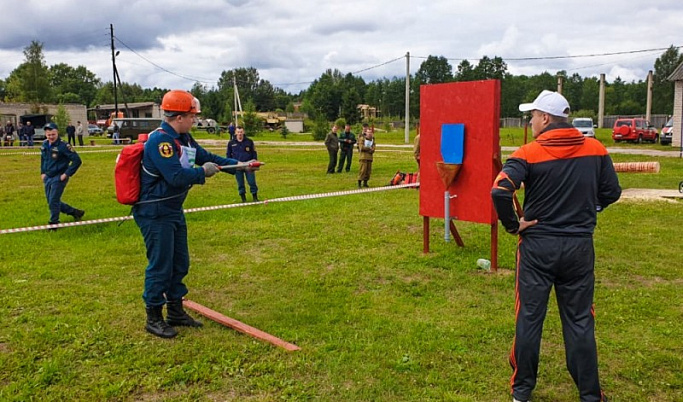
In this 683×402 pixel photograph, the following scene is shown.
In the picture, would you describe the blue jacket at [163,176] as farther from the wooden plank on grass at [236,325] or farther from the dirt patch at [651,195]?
the dirt patch at [651,195]

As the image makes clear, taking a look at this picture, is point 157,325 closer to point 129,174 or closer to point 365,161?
point 129,174

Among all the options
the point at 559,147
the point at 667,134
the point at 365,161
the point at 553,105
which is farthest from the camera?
the point at 667,134

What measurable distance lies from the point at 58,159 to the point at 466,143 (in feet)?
21.8

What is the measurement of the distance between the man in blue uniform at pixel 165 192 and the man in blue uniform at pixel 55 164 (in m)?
5.25

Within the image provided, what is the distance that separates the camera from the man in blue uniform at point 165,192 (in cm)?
454

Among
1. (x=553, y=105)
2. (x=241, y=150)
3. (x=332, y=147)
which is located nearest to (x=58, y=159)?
(x=241, y=150)

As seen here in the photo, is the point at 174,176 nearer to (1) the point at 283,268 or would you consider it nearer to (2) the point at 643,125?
(1) the point at 283,268

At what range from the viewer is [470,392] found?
3820 mm

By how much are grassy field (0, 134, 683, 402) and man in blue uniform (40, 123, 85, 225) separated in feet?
1.93

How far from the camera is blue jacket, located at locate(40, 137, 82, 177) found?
29.8 feet

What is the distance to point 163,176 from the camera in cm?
454

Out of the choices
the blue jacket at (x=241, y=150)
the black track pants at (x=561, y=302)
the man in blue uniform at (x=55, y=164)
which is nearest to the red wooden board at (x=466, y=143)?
the black track pants at (x=561, y=302)

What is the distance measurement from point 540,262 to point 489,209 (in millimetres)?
3264

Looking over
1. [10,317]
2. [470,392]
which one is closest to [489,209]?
[470,392]
